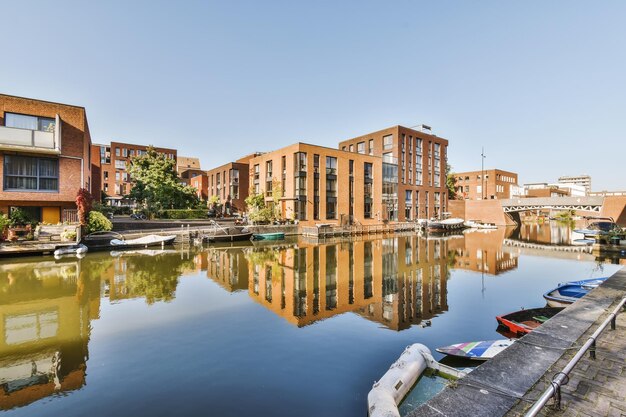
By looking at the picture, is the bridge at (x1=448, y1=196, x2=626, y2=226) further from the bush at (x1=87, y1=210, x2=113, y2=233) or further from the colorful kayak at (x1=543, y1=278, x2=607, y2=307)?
the bush at (x1=87, y1=210, x2=113, y2=233)

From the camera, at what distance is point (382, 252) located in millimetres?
27469

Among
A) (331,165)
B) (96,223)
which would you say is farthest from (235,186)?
(96,223)

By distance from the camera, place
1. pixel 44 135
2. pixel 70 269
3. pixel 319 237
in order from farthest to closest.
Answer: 1. pixel 319 237
2. pixel 44 135
3. pixel 70 269

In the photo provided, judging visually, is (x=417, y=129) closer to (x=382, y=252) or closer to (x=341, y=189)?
(x=341, y=189)

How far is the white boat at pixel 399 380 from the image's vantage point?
516cm

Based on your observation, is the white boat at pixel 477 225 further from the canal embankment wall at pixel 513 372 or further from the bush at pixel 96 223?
the bush at pixel 96 223

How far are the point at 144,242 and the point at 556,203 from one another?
232 ft

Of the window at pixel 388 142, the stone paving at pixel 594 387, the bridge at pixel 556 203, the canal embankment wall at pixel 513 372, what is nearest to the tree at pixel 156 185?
the window at pixel 388 142

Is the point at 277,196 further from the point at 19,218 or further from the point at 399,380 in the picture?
the point at 399,380

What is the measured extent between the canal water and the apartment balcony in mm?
8490

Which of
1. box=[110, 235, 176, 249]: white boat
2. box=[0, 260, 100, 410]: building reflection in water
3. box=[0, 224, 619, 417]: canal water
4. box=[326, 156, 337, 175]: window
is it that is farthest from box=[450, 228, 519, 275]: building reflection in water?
box=[110, 235, 176, 249]: white boat

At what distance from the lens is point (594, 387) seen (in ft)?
14.3

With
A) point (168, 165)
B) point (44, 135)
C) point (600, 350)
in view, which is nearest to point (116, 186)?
point (168, 165)

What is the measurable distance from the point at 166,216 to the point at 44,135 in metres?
23.4
